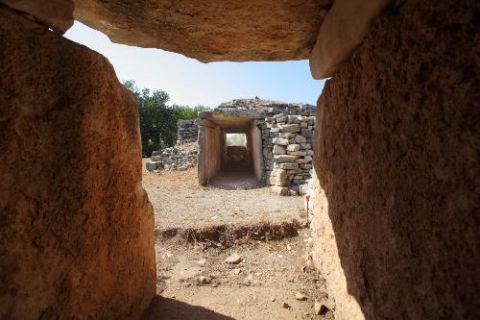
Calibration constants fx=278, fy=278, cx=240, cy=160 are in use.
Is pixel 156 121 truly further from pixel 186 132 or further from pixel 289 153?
pixel 289 153

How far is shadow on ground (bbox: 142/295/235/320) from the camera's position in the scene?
2020 mm

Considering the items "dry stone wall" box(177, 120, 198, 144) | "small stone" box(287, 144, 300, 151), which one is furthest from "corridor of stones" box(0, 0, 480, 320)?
"dry stone wall" box(177, 120, 198, 144)

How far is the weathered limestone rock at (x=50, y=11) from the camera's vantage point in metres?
1.13

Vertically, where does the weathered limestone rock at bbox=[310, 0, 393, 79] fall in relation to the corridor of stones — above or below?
above

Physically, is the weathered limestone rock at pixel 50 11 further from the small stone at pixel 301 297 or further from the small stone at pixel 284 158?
the small stone at pixel 284 158

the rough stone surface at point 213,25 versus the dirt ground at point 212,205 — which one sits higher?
the rough stone surface at point 213,25

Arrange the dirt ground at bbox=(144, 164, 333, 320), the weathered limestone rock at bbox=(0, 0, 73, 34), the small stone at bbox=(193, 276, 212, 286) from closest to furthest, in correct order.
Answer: the weathered limestone rock at bbox=(0, 0, 73, 34) → the dirt ground at bbox=(144, 164, 333, 320) → the small stone at bbox=(193, 276, 212, 286)

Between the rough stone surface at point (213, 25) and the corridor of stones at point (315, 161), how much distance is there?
0.5 inches

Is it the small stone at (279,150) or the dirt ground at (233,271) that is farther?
the small stone at (279,150)

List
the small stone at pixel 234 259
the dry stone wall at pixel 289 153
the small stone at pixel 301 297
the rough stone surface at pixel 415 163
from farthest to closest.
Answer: the dry stone wall at pixel 289 153, the small stone at pixel 234 259, the small stone at pixel 301 297, the rough stone surface at pixel 415 163

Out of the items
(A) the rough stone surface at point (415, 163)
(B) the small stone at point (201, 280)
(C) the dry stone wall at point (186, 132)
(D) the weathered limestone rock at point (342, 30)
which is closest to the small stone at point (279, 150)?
(B) the small stone at point (201, 280)

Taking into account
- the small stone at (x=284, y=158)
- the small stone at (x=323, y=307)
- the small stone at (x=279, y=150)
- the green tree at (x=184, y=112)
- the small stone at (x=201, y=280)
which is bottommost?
the small stone at (x=201, y=280)

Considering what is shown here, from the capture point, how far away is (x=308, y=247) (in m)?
2.99

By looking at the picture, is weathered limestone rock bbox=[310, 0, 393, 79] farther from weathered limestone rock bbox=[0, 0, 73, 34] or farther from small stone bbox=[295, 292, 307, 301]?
small stone bbox=[295, 292, 307, 301]
